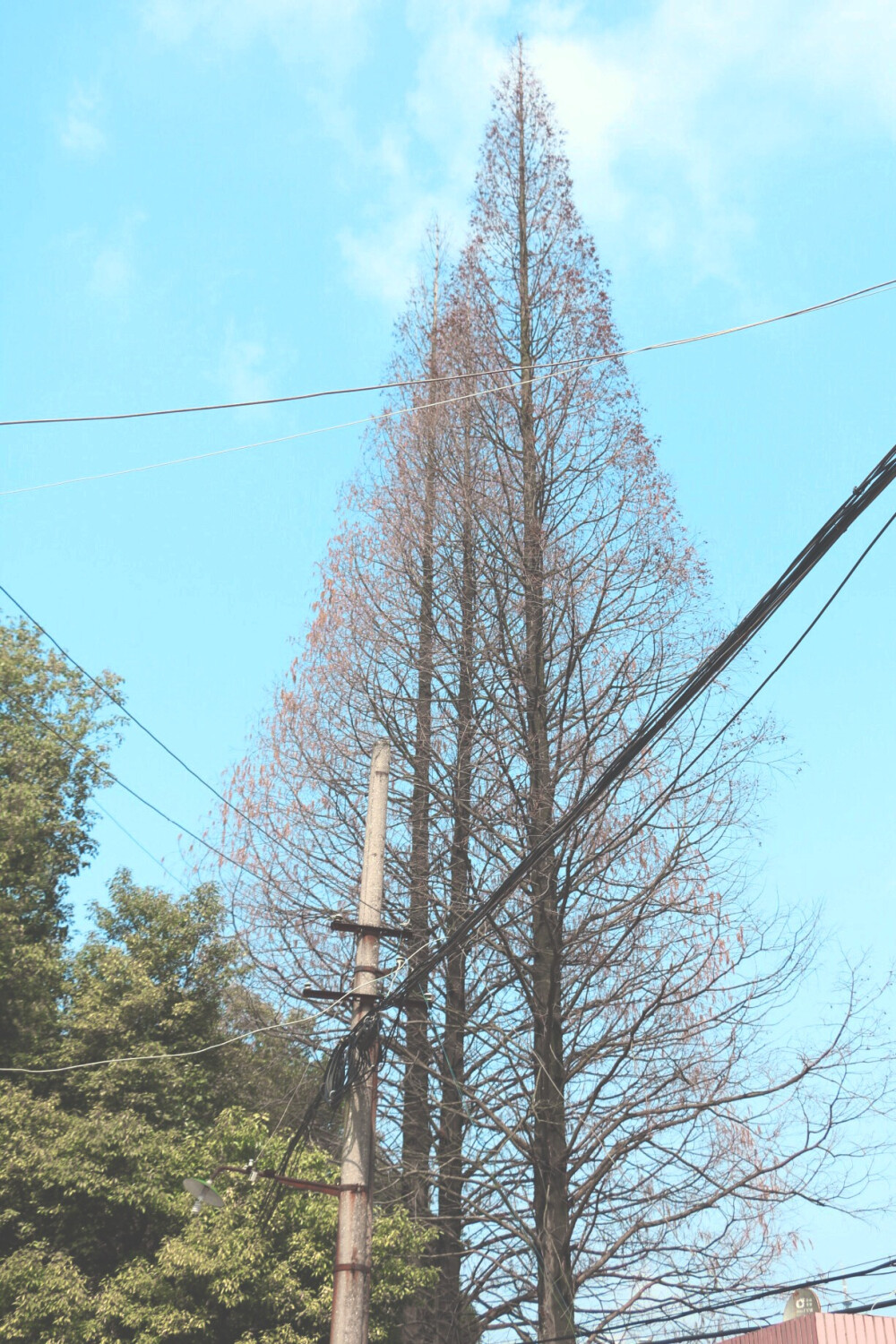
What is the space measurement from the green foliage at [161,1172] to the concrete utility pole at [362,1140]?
12.8 feet

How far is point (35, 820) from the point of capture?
19.2 meters

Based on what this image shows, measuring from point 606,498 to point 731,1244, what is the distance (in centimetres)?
753

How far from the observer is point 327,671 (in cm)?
1595

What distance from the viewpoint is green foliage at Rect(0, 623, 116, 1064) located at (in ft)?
56.9

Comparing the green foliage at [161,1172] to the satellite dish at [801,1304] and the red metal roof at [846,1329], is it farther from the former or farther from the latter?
the red metal roof at [846,1329]

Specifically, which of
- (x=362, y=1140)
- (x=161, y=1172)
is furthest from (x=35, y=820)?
(x=362, y=1140)

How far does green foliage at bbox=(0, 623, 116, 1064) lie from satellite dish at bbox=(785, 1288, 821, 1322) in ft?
34.8

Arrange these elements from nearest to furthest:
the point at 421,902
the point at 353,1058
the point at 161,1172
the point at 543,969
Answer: the point at 353,1058, the point at 543,969, the point at 161,1172, the point at 421,902

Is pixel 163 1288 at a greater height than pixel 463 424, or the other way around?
pixel 463 424

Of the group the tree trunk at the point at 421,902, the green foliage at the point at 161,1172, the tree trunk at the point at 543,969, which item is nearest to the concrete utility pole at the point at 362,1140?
the tree trunk at the point at 543,969

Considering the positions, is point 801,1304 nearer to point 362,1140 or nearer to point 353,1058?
point 362,1140

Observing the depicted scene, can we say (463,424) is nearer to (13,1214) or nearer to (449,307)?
(449,307)

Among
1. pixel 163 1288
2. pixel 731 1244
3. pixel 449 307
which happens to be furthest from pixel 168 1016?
pixel 449 307

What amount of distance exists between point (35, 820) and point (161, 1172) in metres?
6.46
